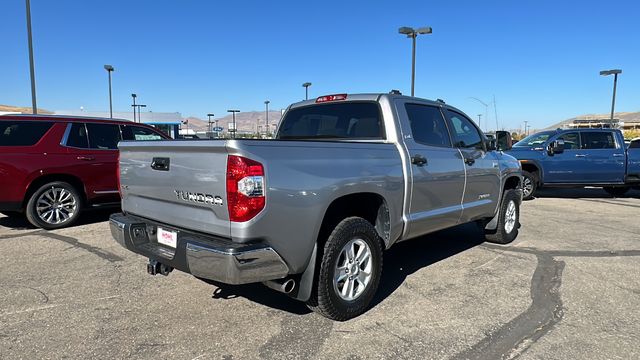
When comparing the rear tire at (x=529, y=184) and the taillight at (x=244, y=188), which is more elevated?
the taillight at (x=244, y=188)

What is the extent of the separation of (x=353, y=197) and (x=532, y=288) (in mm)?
2202

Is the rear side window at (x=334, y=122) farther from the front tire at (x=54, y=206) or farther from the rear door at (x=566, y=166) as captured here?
the rear door at (x=566, y=166)

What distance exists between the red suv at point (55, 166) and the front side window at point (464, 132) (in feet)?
18.1

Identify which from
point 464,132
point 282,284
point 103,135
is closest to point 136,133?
point 103,135

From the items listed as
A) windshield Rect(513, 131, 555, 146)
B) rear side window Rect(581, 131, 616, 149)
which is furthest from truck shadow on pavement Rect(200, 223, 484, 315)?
rear side window Rect(581, 131, 616, 149)

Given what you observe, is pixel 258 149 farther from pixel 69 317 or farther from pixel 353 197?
pixel 69 317

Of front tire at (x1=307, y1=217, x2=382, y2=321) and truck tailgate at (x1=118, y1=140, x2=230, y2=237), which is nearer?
truck tailgate at (x1=118, y1=140, x2=230, y2=237)

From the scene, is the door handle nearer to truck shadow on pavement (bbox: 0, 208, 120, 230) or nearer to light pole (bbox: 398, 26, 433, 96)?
truck shadow on pavement (bbox: 0, 208, 120, 230)

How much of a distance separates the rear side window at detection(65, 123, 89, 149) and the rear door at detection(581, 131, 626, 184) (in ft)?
37.0

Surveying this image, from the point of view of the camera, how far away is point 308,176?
10.6 feet

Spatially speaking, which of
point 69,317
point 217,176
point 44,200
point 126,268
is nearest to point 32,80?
point 44,200

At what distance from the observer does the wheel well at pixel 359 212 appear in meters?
3.64

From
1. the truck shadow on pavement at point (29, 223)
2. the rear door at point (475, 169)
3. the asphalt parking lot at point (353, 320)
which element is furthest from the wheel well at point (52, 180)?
the rear door at point (475, 169)

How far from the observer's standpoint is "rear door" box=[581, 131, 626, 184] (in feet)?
38.2
